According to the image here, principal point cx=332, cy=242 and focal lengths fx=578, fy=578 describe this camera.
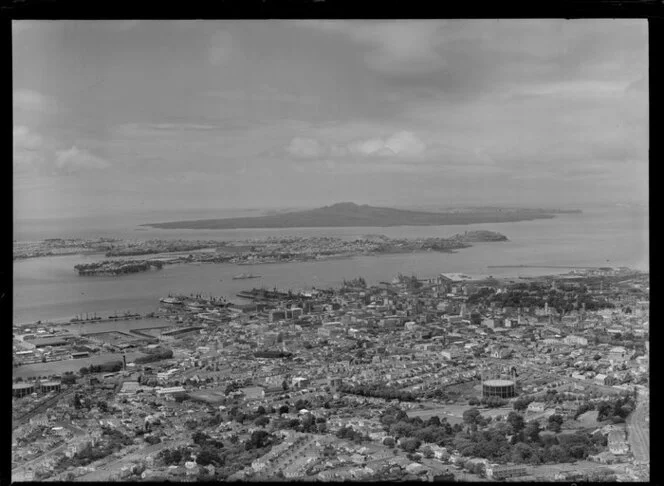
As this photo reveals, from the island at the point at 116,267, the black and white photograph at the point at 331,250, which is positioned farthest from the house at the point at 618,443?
the island at the point at 116,267

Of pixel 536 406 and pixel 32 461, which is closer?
pixel 32 461

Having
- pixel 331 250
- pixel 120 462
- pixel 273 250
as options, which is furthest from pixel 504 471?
pixel 120 462

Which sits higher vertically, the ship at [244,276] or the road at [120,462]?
the ship at [244,276]

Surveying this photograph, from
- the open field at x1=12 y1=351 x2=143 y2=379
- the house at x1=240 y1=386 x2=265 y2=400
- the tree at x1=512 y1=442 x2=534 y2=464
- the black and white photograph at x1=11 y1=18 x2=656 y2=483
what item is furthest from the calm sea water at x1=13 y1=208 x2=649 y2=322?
the tree at x1=512 y1=442 x2=534 y2=464

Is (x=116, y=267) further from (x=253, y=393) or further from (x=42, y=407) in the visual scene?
(x=253, y=393)

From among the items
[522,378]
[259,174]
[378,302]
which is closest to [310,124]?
[259,174]

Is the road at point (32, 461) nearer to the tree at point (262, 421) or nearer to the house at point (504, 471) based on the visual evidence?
the tree at point (262, 421)

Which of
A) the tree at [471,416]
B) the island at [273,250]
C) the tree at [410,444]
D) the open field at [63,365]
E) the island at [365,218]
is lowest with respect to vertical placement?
the tree at [410,444]

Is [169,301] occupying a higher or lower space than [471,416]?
higher
